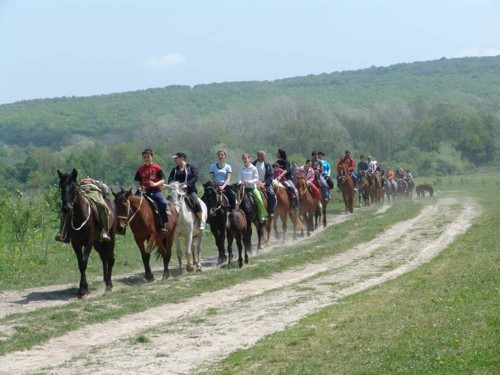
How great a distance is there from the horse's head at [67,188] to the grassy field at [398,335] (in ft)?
17.0

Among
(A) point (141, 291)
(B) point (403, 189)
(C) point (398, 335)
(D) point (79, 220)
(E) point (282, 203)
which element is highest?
(D) point (79, 220)

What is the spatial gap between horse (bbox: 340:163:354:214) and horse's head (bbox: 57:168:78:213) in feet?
73.8

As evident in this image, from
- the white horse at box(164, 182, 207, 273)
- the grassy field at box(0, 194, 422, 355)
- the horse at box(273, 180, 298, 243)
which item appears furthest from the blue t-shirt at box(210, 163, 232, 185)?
the horse at box(273, 180, 298, 243)

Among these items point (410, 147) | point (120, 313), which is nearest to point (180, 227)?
point (120, 313)

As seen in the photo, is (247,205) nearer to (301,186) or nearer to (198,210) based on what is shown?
(198,210)

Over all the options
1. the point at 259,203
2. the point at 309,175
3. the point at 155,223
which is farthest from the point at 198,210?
the point at 309,175

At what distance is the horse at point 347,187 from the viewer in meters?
37.3

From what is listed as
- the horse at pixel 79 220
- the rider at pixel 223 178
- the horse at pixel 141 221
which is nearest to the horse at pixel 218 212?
the rider at pixel 223 178

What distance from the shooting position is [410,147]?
99.8 m

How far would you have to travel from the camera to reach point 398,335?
10281mm

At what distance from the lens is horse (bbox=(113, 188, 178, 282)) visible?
58.1 ft

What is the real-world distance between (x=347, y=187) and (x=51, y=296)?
22.4m

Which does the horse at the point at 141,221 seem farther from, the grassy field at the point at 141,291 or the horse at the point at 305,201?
the horse at the point at 305,201

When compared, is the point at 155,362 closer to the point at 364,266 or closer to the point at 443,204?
the point at 364,266
